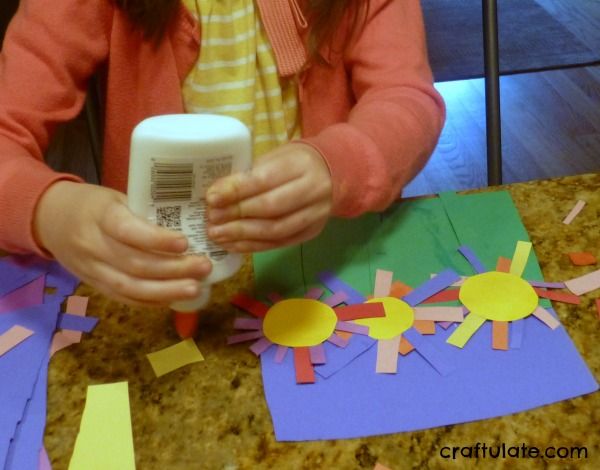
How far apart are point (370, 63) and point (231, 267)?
0.32 m

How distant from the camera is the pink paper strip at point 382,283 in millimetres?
557

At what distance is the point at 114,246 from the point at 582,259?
38 cm

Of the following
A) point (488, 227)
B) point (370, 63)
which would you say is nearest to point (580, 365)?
point (488, 227)

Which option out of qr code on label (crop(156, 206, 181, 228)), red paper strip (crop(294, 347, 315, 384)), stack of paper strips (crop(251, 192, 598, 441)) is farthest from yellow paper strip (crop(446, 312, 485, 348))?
qr code on label (crop(156, 206, 181, 228))

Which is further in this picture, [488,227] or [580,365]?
[488,227]

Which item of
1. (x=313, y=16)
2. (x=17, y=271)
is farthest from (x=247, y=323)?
(x=313, y=16)

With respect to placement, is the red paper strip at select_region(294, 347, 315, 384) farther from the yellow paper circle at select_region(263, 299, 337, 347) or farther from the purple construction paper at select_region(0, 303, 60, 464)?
the purple construction paper at select_region(0, 303, 60, 464)

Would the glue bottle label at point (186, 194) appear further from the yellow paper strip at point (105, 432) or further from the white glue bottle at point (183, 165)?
the yellow paper strip at point (105, 432)

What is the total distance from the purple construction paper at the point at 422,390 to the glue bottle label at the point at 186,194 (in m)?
0.12

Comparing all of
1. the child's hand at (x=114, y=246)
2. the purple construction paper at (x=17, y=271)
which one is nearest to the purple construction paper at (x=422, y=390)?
the child's hand at (x=114, y=246)

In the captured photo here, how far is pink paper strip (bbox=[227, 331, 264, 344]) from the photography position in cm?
52

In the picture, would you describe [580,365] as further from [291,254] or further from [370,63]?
[370,63]

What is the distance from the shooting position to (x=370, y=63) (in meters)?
0.69

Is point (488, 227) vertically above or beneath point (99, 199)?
beneath
